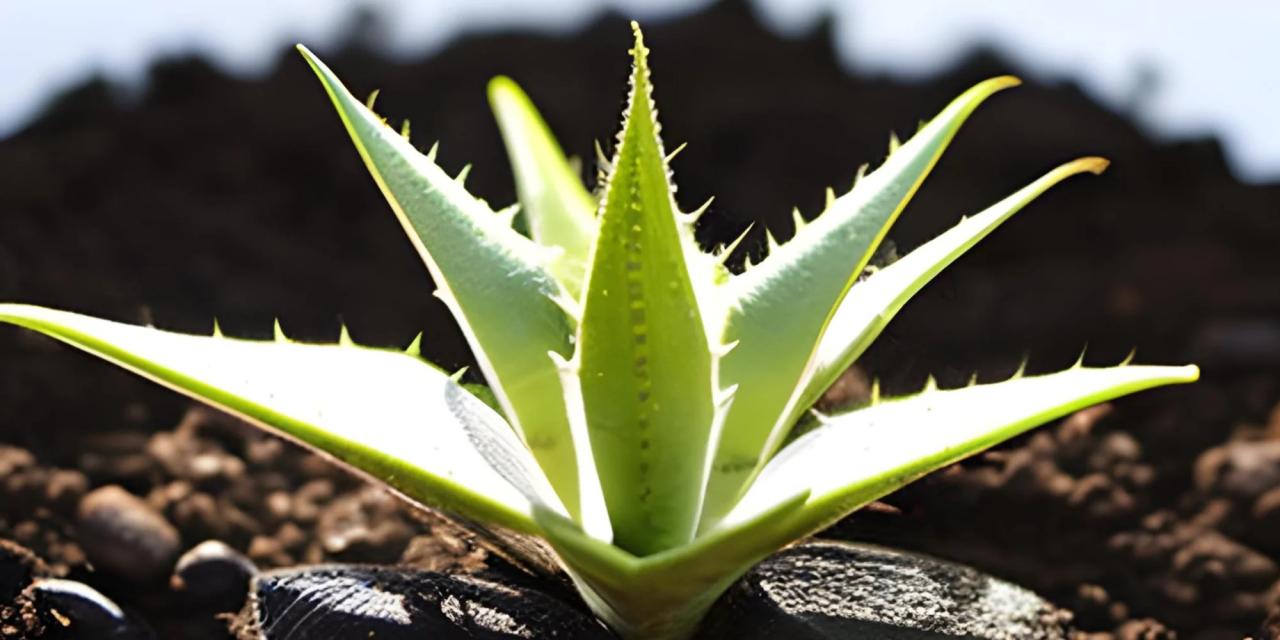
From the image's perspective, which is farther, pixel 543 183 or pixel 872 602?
pixel 543 183

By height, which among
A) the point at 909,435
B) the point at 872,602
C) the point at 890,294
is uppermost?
the point at 890,294

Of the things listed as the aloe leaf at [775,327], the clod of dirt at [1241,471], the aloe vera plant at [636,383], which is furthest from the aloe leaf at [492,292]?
the clod of dirt at [1241,471]

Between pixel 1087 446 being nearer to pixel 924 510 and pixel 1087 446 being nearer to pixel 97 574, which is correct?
pixel 924 510

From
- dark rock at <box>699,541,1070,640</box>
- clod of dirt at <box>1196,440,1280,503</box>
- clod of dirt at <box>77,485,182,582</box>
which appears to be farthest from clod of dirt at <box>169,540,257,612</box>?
clod of dirt at <box>1196,440,1280,503</box>

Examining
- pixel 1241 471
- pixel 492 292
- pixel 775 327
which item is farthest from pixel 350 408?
pixel 1241 471

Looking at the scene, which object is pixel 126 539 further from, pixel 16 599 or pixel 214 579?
pixel 16 599

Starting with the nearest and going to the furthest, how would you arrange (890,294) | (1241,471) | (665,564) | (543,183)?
1. (665,564)
2. (890,294)
3. (543,183)
4. (1241,471)

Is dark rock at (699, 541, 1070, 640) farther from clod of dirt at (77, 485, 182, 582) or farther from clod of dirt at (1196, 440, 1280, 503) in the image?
clod of dirt at (77, 485, 182, 582)

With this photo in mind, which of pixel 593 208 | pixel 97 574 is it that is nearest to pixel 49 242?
pixel 97 574
